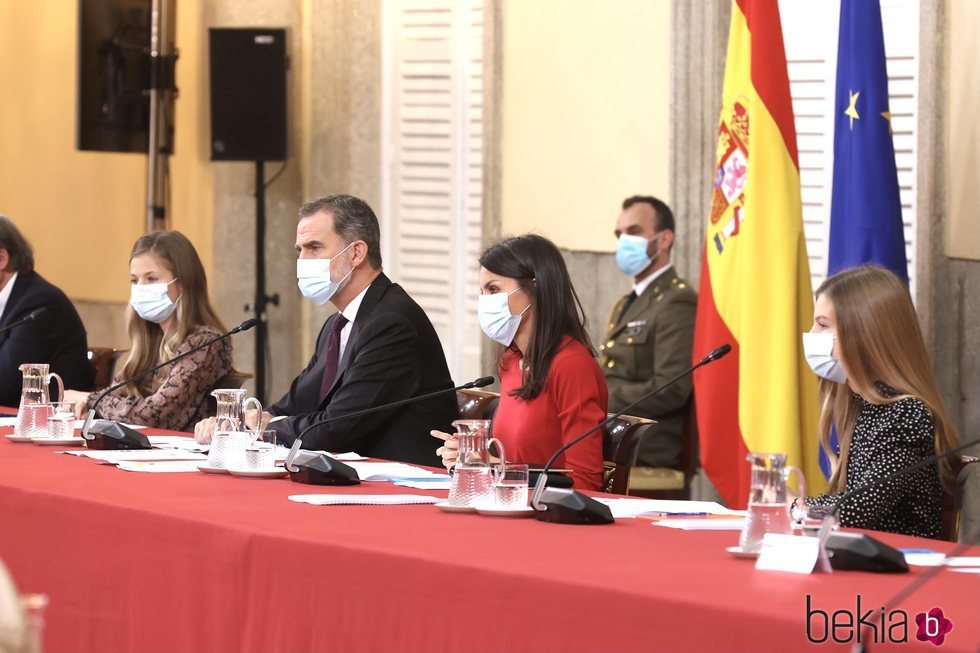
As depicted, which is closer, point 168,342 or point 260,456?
point 260,456

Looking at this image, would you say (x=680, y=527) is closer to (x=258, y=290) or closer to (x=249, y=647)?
(x=249, y=647)

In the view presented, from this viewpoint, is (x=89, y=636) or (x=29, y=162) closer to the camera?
(x=89, y=636)

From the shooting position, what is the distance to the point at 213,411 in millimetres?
4750

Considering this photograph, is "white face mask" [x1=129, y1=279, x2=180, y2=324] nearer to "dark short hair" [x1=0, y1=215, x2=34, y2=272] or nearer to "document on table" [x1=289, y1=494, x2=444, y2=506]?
"dark short hair" [x1=0, y1=215, x2=34, y2=272]

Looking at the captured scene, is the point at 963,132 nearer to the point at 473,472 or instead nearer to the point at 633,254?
the point at 633,254

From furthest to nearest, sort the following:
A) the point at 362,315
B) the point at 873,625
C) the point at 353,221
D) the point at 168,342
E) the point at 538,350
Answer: the point at 168,342 → the point at 353,221 → the point at 362,315 → the point at 538,350 → the point at 873,625

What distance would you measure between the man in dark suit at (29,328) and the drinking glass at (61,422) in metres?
1.22

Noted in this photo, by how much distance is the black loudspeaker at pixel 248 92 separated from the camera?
7.20 meters

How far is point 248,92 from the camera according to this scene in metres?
7.21

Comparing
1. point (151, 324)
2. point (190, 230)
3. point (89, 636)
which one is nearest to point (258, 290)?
point (190, 230)

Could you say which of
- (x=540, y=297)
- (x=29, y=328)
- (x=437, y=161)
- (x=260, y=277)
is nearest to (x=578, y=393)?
(x=540, y=297)

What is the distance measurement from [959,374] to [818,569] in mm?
2950

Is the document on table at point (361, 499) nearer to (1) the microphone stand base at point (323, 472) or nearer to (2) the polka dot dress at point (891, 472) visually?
(1) the microphone stand base at point (323, 472)

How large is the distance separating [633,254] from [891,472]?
265cm
